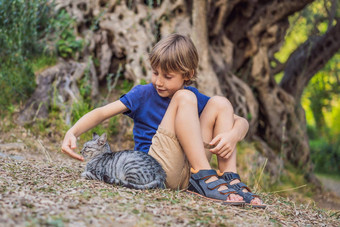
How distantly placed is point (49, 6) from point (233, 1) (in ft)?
10.4

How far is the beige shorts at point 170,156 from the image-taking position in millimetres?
3305

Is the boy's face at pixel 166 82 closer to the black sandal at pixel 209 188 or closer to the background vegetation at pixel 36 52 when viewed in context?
the black sandal at pixel 209 188

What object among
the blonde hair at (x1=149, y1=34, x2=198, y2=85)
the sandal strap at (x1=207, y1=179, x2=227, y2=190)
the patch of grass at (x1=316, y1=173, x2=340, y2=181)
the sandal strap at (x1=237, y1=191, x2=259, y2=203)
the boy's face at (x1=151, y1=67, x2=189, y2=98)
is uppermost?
the blonde hair at (x1=149, y1=34, x2=198, y2=85)

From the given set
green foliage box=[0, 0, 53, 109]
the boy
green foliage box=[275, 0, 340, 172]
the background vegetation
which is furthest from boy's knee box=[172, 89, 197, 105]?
green foliage box=[275, 0, 340, 172]

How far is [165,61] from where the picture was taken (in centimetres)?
326

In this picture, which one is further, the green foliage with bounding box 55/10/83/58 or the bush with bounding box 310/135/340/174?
the bush with bounding box 310/135/340/174

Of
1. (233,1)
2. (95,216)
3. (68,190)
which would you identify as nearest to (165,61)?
(68,190)

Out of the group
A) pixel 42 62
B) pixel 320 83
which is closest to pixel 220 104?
pixel 42 62

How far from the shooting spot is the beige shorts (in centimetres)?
330

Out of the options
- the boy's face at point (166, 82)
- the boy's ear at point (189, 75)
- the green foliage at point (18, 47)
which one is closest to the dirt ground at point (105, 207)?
the boy's face at point (166, 82)

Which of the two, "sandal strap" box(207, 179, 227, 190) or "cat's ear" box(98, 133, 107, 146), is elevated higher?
"cat's ear" box(98, 133, 107, 146)

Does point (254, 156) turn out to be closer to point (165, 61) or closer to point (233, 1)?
point (233, 1)

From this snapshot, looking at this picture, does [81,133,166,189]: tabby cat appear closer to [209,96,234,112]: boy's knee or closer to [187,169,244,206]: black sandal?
[187,169,244,206]: black sandal

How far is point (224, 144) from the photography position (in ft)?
10.6
